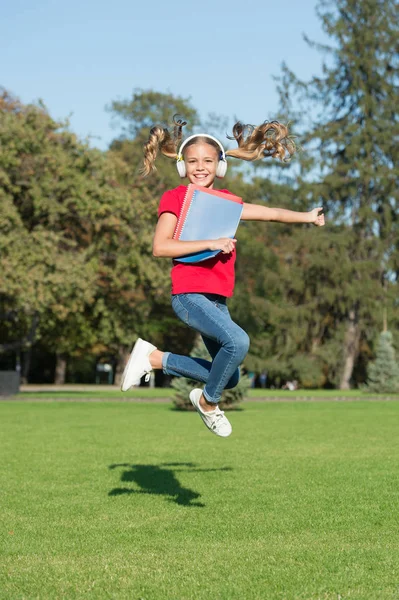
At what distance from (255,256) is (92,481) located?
4576cm

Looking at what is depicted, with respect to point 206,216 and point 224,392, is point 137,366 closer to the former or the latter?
point 206,216

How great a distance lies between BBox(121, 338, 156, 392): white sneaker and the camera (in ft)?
23.5

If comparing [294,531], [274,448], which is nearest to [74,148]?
[274,448]

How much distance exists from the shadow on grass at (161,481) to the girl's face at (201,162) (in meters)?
2.86

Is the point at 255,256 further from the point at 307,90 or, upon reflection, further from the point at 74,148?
A: the point at 74,148

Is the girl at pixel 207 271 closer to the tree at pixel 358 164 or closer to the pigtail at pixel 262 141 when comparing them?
the pigtail at pixel 262 141

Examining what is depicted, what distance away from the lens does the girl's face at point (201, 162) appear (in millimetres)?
7051

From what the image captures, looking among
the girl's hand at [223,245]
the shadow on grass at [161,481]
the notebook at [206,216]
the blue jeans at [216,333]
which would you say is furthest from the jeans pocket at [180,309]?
the shadow on grass at [161,481]

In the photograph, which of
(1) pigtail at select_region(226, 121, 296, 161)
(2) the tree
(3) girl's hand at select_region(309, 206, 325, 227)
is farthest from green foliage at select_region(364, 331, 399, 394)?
(3) girl's hand at select_region(309, 206, 325, 227)

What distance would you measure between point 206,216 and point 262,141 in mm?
1020

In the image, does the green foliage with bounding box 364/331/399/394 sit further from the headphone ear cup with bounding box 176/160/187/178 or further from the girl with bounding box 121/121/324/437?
the headphone ear cup with bounding box 176/160/187/178

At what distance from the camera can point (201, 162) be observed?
707 cm

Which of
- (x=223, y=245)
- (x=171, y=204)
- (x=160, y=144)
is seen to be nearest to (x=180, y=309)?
(x=223, y=245)

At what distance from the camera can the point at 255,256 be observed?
5469 centimetres
